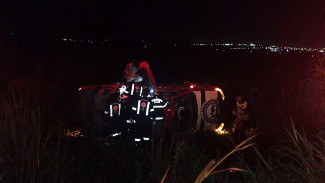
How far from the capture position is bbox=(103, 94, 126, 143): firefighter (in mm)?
7520

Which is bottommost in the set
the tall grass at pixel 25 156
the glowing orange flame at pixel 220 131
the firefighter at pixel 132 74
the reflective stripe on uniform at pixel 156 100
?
the glowing orange flame at pixel 220 131

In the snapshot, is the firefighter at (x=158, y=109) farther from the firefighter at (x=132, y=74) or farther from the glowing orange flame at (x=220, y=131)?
the glowing orange flame at (x=220, y=131)

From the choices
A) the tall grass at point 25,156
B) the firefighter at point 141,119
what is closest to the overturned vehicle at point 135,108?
the firefighter at point 141,119

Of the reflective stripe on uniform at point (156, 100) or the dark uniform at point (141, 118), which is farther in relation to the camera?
the reflective stripe on uniform at point (156, 100)

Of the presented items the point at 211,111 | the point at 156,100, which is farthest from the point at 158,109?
the point at 211,111

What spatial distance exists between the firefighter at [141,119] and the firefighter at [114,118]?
10.0 inches

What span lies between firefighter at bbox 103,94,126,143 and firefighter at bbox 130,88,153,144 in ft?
0.84

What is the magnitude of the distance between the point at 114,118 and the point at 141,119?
0.56 metres

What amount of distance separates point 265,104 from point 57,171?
9.79 metres

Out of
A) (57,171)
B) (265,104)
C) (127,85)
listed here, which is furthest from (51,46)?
(57,171)

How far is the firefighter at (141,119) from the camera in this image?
24.2ft

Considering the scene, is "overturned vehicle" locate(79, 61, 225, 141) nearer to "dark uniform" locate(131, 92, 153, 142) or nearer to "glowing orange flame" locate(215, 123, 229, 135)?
"dark uniform" locate(131, 92, 153, 142)

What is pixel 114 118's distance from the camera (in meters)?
7.57

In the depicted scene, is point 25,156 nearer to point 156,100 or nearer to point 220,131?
point 156,100
